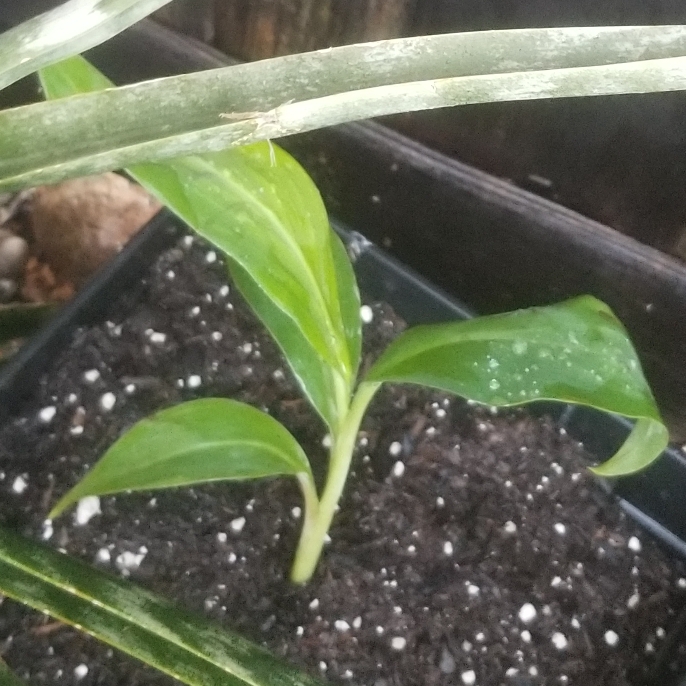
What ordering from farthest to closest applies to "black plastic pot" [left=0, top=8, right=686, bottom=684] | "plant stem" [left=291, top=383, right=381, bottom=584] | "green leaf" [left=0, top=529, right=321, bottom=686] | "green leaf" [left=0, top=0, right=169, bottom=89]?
"black plastic pot" [left=0, top=8, right=686, bottom=684] → "plant stem" [left=291, top=383, right=381, bottom=584] → "green leaf" [left=0, top=529, right=321, bottom=686] → "green leaf" [left=0, top=0, right=169, bottom=89]

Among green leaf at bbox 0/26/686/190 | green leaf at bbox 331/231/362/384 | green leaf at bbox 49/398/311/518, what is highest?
green leaf at bbox 0/26/686/190

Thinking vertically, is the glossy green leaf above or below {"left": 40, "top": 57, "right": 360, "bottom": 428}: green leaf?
below

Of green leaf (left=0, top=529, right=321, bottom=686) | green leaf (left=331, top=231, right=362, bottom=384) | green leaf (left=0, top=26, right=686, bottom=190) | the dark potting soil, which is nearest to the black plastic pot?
the dark potting soil

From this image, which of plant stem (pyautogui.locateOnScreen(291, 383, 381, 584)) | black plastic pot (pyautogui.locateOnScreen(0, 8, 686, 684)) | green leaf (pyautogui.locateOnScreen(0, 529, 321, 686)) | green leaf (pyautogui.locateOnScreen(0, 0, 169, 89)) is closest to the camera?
green leaf (pyautogui.locateOnScreen(0, 0, 169, 89))

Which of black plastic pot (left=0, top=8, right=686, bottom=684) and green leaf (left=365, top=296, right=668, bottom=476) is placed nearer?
green leaf (left=365, top=296, right=668, bottom=476)

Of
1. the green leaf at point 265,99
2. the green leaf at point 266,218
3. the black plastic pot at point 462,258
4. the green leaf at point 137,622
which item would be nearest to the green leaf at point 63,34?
the green leaf at point 265,99

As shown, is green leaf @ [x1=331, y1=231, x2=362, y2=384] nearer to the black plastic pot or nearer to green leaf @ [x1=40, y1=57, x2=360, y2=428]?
green leaf @ [x1=40, y1=57, x2=360, y2=428]

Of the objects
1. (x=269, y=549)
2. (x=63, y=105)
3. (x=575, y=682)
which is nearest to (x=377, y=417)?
(x=269, y=549)

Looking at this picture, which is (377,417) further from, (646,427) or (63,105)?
(63,105)

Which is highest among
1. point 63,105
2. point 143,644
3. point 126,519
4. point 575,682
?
point 63,105
